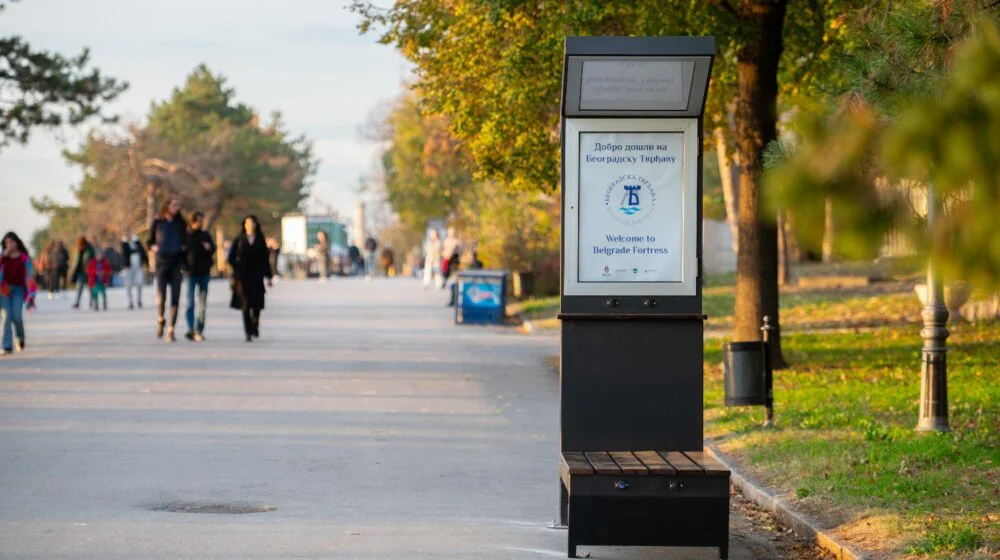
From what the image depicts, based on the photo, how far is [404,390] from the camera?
16.5 meters

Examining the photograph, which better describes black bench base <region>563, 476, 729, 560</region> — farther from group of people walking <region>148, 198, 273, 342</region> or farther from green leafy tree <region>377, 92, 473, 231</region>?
green leafy tree <region>377, 92, 473, 231</region>

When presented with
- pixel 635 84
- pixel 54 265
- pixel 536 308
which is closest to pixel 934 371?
pixel 635 84

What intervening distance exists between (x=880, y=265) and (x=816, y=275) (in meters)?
34.0

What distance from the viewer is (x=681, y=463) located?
7.70 metres

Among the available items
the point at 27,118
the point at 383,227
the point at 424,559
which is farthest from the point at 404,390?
the point at 383,227

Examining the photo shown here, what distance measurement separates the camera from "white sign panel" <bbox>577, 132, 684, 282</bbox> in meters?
8.38

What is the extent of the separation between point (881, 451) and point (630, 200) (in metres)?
3.47

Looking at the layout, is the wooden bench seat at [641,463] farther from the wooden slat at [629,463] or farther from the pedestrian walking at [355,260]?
the pedestrian walking at [355,260]

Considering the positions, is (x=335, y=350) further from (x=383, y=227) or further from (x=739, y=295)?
(x=383, y=227)

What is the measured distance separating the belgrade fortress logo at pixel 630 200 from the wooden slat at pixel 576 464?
138cm

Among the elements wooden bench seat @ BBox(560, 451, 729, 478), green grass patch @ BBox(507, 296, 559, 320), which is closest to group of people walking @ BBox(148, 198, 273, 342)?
green grass patch @ BBox(507, 296, 559, 320)

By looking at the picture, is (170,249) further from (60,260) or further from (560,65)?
(60,260)

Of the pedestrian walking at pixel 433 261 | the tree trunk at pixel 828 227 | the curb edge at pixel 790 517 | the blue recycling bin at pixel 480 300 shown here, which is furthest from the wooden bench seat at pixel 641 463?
the pedestrian walking at pixel 433 261

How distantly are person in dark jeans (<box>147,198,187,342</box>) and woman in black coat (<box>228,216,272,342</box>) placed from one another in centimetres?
84
